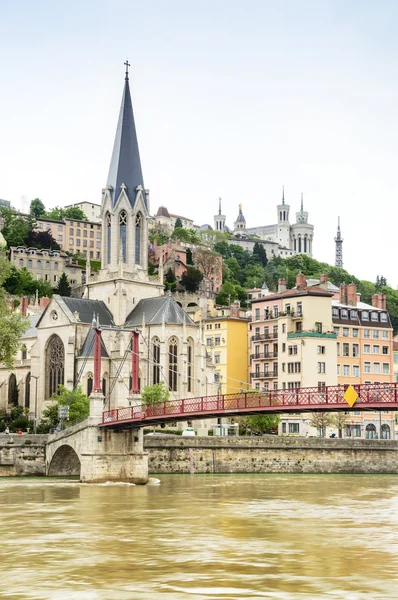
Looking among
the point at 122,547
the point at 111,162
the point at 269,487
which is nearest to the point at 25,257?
the point at 111,162

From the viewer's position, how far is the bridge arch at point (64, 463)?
187 feet

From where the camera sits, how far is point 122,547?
27484 millimetres

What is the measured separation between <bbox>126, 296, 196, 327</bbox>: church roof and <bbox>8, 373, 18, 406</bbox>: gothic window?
11485mm

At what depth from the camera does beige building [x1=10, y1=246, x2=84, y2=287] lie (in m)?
142

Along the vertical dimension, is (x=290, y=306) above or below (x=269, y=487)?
above

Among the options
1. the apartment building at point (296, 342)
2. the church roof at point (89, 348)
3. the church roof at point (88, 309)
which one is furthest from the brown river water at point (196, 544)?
the church roof at point (88, 309)

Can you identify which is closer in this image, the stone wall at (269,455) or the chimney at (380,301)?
the stone wall at (269,455)

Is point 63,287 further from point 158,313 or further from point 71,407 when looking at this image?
point 71,407

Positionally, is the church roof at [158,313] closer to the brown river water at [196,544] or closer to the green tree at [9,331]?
the green tree at [9,331]

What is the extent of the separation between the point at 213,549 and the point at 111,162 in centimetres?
6747

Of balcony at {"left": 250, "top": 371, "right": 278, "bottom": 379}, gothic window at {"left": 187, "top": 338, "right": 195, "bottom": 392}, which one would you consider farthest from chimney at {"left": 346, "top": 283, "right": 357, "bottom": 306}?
gothic window at {"left": 187, "top": 338, "right": 195, "bottom": 392}

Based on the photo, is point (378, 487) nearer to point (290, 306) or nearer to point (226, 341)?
point (290, 306)

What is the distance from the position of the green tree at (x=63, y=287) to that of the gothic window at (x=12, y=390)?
43.5 m

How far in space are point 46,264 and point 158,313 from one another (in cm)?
6664
